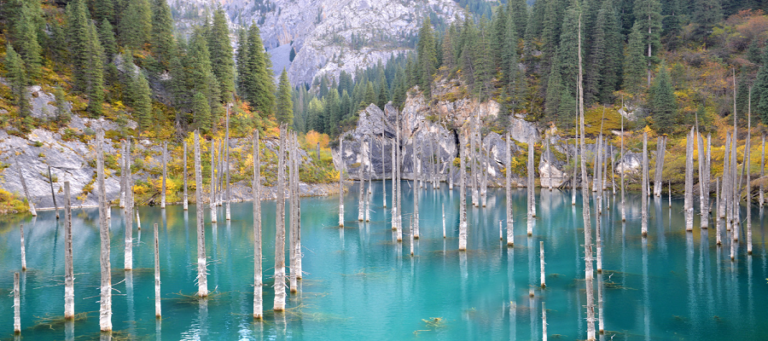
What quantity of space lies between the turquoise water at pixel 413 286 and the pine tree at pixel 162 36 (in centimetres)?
4979

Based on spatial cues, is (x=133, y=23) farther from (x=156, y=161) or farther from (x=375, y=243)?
(x=375, y=243)

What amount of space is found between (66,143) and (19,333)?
5513 centimetres

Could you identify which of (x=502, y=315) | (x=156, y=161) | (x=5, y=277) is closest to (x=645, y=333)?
(x=502, y=315)

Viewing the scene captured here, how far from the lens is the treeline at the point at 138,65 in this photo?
73.0 m

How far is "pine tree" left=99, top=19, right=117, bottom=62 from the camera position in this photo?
81.5 meters

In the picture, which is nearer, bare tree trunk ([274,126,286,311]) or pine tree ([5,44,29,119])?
bare tree trunk ([274,126,286,311])

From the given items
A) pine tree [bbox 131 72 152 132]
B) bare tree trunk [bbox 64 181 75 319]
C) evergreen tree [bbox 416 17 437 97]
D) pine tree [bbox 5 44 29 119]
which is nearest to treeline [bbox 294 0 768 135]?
evergreen tree [bbox 416 17 437 97]

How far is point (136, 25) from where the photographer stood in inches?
3430

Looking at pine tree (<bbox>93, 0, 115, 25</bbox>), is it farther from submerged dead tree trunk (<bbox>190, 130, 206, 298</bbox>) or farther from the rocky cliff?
submerged dead tree trunk (<bbox>190, 130, 206, 298</bbox>)

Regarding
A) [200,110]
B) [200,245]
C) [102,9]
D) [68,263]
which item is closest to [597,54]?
[200,110]

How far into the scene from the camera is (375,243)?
137 ft

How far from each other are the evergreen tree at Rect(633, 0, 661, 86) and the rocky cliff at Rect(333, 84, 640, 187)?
3139cm

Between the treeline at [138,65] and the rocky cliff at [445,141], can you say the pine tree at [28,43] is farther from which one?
the rocky cliff at [445,141]

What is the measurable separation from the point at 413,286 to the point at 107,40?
79.7m
